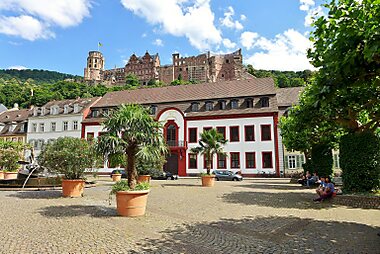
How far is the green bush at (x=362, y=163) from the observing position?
39.7 feet

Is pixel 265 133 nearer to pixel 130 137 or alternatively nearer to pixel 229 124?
pixel 229 124

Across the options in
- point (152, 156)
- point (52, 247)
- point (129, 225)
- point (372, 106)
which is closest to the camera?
point (52, 247)

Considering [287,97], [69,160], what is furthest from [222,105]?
[69,160]

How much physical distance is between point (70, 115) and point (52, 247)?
136 feet

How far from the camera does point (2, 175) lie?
25.6 metres

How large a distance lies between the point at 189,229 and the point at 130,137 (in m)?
3.95

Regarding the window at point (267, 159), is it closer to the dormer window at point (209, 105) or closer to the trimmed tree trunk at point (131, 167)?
the dormer window at point (209, 105)

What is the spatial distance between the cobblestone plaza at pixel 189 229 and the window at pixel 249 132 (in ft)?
77.8

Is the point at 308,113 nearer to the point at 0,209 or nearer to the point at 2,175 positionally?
the point at 0,209

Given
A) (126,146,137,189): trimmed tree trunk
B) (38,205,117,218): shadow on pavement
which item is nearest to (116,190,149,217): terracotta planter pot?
(126,146,137,189): trimmed tree trunk

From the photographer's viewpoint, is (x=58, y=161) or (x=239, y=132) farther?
(x=239, y=132)

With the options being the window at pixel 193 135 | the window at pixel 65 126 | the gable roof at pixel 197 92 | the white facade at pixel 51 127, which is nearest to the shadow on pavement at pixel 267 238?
the window at pixel 193 135

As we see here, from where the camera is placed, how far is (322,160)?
19.8 metres

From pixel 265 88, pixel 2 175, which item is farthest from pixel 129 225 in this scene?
pixel 265 88
